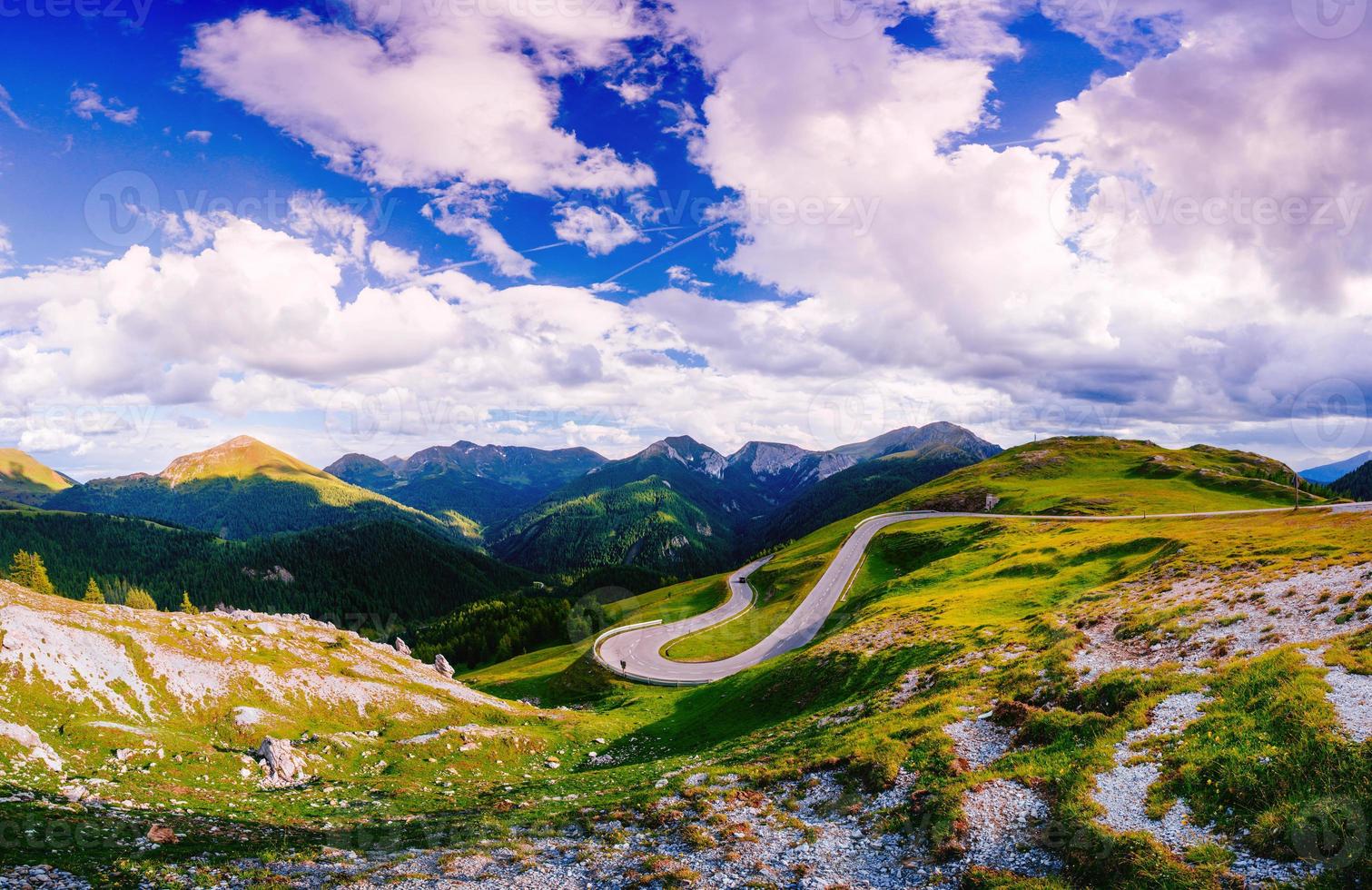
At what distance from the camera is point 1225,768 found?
16219mm

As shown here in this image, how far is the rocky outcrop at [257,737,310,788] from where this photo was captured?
1248 inches

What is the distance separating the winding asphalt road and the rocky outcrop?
4752 cm

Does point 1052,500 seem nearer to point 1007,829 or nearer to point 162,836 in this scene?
point 1007,829

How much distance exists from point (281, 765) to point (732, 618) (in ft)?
271

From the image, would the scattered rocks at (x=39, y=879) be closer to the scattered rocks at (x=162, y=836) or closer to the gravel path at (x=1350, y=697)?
the scattered rocks at (x=162, y=836)

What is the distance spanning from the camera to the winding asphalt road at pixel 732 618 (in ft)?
257

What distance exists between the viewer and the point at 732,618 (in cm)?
10656

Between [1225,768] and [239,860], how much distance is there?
31654 millimetres

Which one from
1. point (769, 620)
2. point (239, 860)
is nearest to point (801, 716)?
point (239, 860)

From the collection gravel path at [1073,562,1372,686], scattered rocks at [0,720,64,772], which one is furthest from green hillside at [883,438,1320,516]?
scattered rocks at [0,720,64,772]

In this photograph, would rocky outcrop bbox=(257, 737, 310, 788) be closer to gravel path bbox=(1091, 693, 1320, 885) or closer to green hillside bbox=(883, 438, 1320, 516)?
gravel path bbox=(1091, 693, 1320, 885)

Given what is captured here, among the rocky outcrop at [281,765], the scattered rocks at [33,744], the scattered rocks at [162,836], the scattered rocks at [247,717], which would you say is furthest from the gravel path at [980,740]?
the scattered rocks at [247,717]

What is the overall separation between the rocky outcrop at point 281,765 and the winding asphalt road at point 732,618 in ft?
156

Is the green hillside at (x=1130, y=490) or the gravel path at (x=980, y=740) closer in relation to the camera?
the gravel path at (x=980, y=740)
